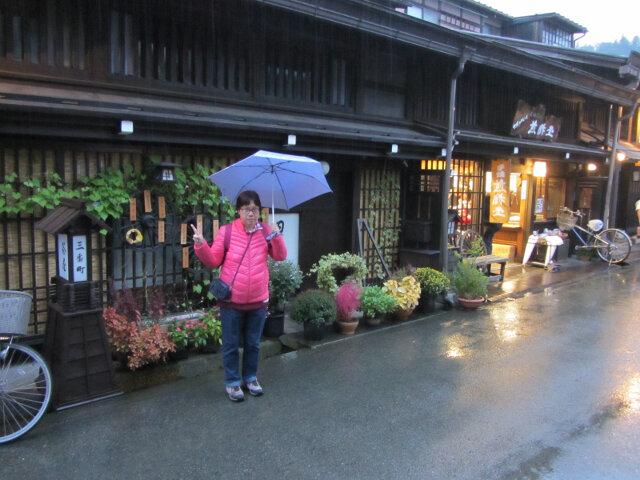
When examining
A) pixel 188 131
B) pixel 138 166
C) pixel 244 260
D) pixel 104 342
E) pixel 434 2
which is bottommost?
pixel 104 342

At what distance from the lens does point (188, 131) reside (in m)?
6.20

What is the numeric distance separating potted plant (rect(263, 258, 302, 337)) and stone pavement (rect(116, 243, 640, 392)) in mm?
169

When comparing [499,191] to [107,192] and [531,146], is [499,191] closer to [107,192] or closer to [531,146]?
[531,146]

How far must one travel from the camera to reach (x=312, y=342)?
6.80m

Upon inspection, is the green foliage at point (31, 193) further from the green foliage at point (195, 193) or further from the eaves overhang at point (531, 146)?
the eaves overhang at point (531, 146)

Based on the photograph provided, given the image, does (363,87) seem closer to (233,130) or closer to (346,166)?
(346,166)

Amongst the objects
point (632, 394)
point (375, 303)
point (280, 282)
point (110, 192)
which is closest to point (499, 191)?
point (375, 303)

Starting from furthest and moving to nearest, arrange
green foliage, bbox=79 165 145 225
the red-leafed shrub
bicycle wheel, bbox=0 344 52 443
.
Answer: the red-leafed shrub, green foliage, bbox=79 165 145 225, bicycle wheel, bbox=0 344 52 443

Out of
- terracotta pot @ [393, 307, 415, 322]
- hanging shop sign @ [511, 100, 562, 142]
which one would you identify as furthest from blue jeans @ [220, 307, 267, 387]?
hanging shop sign @ [511, 100, 562, 142]

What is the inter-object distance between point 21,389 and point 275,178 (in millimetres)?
3194

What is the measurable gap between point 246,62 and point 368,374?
5083 millimetres

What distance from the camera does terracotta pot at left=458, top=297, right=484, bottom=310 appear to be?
877 centimetres

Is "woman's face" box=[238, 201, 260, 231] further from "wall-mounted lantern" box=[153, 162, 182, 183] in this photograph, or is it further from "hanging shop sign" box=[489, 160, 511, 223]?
"hanging shop sign" box=[489, 160, 511, 223]

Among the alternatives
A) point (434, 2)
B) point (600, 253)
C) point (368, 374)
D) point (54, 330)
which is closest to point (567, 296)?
point (600, 253)
